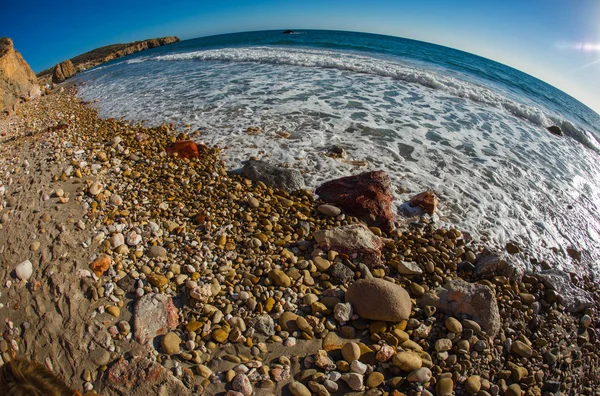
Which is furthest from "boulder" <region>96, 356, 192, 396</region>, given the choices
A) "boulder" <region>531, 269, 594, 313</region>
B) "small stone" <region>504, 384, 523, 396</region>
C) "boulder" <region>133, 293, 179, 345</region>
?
"boulder" <region>531, 269, 594, 313</region>

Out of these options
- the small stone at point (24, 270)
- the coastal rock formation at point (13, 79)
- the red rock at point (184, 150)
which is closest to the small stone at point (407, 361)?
the small stone at point (24, 270)

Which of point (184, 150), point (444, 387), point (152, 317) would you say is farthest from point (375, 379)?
point (184, 150)

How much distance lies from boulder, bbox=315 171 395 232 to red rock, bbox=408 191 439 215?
10.4 inches

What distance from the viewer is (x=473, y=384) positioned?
1932 mm

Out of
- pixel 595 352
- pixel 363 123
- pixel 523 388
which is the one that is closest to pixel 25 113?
pixel 363 123

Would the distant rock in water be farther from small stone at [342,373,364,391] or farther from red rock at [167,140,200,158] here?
small stone at [342,373,364,391]

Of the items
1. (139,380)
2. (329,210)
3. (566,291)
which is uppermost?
(329,210)

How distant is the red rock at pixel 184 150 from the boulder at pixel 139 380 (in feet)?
9.14

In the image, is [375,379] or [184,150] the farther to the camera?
[184,150]

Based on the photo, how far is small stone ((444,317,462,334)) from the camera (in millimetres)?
2201

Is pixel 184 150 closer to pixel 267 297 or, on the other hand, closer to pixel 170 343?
pixel 267 297

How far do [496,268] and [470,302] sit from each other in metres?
0.69

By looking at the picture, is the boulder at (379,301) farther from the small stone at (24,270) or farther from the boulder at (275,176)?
the small stone at (24,270)

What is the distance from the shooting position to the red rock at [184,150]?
13.4 ft
